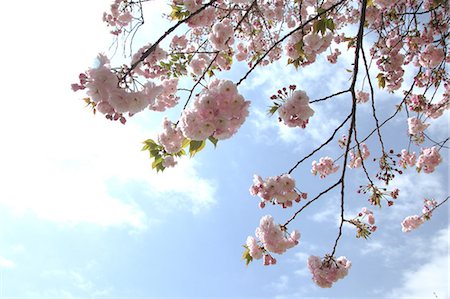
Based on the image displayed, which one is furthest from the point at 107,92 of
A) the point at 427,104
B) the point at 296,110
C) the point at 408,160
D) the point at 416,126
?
the point at 408,160

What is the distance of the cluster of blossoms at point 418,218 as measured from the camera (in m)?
6.05

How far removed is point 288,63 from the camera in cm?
404

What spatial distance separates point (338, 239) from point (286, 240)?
1.46ft

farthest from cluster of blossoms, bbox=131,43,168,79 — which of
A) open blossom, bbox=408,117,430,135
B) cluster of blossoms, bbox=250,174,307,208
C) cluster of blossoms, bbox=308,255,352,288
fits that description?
open blossom, bbox=408,117,430,135

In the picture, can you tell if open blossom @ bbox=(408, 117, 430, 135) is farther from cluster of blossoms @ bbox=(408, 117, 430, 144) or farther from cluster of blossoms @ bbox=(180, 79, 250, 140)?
cluster of blossoms @ bbox=(180, 79, 250, 140)

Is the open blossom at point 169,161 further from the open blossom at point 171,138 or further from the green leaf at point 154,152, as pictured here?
the open blossom at point 171,138

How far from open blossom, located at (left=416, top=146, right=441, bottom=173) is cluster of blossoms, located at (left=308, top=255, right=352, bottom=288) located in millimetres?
2884

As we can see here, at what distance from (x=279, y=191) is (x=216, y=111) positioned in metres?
1.12

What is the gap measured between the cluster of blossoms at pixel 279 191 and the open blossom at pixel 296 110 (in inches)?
20.3

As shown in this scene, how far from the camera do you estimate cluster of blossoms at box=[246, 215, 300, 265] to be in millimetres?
3258

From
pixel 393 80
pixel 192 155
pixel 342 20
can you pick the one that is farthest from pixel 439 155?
pixel 192 155

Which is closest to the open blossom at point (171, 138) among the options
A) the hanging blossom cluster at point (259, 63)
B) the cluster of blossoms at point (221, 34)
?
the hanging blossom cluster at point (259, 63)

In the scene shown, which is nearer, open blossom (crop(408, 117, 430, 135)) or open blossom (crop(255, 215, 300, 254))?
open blossom (crop(255, 215, 300, 254))

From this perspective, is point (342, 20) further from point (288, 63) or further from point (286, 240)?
point (286, 240)
